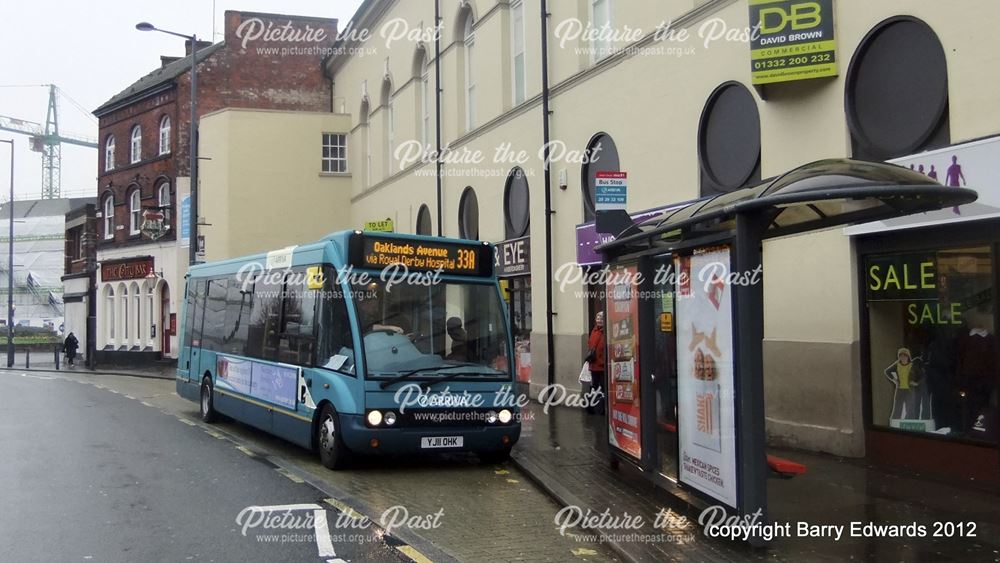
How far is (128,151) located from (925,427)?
126 ft

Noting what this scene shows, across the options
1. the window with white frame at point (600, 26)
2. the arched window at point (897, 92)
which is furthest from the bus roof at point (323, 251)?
the window with white frame at point (600, 26)

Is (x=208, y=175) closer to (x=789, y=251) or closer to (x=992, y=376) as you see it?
(x=789, y=251)

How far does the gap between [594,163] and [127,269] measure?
29.4 meters

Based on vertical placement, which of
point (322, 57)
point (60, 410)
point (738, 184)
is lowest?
point (60, 410)

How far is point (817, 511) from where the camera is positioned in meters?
7.59

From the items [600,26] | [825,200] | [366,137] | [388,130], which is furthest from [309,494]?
[366,137]

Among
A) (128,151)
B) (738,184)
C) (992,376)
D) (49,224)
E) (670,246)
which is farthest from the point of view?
(49,224)

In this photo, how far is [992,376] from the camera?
28.1 feet

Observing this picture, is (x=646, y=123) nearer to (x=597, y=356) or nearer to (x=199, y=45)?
(x=597, y=356)

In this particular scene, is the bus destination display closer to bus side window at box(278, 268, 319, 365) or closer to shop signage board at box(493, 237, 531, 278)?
bus side window at box(278, 268, 319, 365)

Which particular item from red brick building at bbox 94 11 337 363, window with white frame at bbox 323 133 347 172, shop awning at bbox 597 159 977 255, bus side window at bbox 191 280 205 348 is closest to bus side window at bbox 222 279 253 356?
bus side window at bbox 191 280 205 348

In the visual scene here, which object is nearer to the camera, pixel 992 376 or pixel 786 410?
pixel 992 376

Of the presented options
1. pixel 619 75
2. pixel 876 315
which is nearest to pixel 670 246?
pixel 876 315

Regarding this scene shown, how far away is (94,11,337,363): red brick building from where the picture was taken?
119 feet
